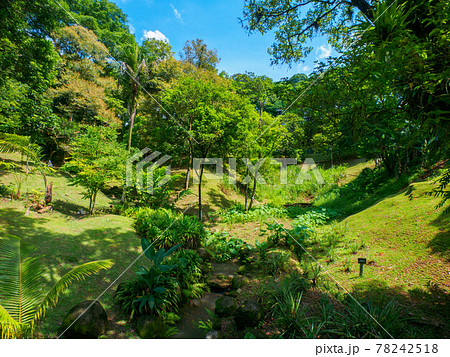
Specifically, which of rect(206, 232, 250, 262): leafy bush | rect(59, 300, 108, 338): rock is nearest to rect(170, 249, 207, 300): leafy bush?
rect(206, 232, 250, 262): leafy bush

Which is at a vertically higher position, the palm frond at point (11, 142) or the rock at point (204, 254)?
the palm frond at point (11, 142)

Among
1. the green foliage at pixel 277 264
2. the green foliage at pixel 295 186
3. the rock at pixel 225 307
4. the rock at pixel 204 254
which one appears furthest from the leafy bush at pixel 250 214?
the rock at pixel 225 307

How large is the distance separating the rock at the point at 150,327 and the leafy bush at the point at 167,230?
2720 millimetres

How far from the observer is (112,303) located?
365 centimetres

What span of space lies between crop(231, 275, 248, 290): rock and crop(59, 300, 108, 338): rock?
2684mm

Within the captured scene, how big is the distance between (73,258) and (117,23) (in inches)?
1351

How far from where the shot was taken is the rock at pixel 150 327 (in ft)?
10.4

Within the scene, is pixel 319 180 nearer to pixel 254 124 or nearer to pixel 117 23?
pixel 254 124

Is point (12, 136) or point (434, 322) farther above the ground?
point (12, 136)

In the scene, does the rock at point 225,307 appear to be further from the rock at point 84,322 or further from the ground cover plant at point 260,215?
the rock at point 84,322

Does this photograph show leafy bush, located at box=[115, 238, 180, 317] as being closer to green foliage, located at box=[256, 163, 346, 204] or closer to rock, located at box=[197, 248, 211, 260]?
rock, located at box=[197, 248, 211, 260]

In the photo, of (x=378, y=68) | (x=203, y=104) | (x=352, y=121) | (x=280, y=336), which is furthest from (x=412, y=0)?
(x=203, y=104)

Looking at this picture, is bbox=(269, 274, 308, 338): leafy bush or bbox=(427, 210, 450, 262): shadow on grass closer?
bbox=(269, 274, 308, 338): leafy bush
